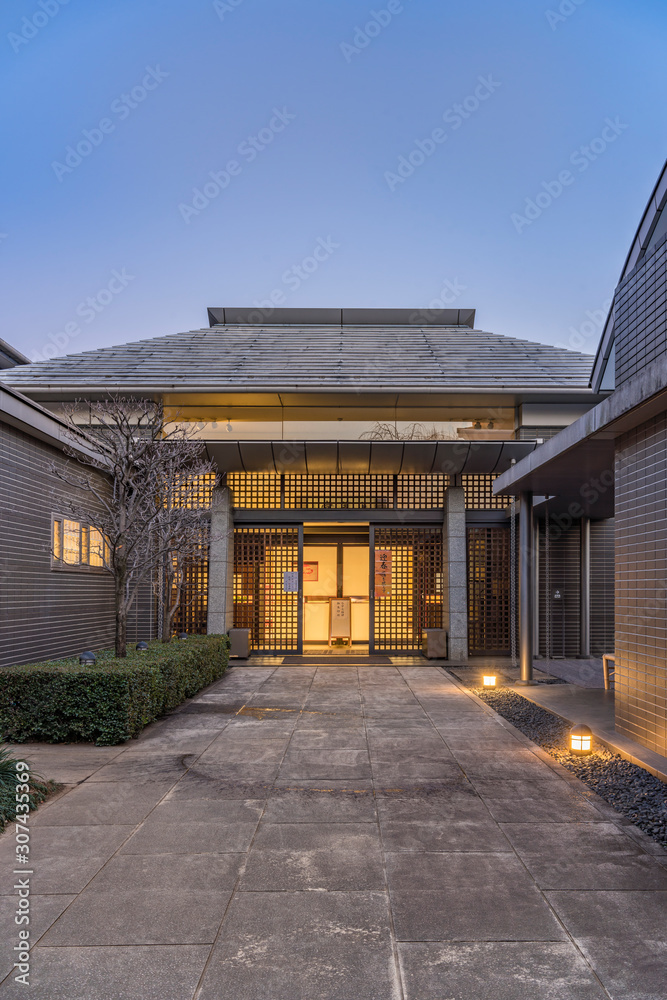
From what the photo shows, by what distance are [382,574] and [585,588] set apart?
5.36 m

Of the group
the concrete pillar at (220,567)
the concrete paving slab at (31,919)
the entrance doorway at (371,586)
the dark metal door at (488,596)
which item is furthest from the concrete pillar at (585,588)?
the concrete paving slab at (31,919)

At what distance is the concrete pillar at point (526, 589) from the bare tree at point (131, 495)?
6.53m

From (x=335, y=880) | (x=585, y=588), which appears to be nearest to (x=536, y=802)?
(x=335, y=880)

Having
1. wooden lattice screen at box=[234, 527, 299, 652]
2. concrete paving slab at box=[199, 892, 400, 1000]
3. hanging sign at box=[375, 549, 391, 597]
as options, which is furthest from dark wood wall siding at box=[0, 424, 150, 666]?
hanging sign at box=[375, 549, 391, 597]

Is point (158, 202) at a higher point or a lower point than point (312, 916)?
higher

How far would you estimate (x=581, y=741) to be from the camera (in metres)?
7.45

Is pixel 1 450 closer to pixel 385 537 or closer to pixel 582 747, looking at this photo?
pixel 582 747

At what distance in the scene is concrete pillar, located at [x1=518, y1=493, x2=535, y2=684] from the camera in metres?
12.9

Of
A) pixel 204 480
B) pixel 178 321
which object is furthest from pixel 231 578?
pixel 178 321

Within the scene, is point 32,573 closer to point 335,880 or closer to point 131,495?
point 131,495

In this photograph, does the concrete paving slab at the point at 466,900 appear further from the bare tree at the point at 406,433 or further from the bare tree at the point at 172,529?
the bare tree at the point at 406,433

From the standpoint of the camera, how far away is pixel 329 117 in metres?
14.5

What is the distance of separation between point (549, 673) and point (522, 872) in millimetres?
10416

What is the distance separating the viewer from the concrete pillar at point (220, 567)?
16.6 meters
